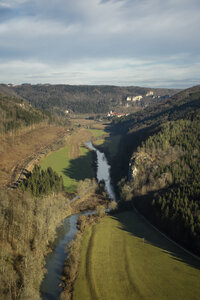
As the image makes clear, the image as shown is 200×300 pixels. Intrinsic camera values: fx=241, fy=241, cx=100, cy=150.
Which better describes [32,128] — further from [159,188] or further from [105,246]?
[105,246]

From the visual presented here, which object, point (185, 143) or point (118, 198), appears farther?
point (185, 143)

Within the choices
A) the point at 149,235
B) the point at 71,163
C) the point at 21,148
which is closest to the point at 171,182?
the point at 149,235

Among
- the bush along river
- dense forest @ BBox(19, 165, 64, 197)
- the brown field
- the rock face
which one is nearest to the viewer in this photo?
the bush along river

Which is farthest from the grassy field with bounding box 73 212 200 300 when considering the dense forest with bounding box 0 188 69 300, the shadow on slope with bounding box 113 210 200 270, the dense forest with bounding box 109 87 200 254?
the dense forest with bounding box 0 188 69 300

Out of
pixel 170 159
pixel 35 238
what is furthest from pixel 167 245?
pixel 170 159

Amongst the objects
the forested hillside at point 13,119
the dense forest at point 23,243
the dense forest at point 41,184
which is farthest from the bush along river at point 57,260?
the forested hillside at point 13,119

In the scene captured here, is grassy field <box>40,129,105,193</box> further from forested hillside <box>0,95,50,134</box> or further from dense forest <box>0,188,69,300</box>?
forested hillside <box>0,95,50,134</box>
